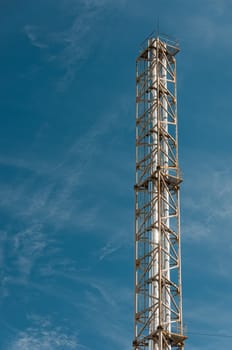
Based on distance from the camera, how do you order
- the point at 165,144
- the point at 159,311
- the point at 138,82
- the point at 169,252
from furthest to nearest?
the point at 138,82, the point at 165,144, the point at 169,252, the point at 159,311

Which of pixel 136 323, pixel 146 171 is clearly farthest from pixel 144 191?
pixel 136 323

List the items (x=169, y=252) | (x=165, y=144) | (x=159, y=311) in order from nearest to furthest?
(x=159, y=311)
(x=169, y=252)
(x=165, y=144)

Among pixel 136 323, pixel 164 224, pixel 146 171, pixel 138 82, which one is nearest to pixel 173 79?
pixel 138 82

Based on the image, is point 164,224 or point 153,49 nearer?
point 164,224

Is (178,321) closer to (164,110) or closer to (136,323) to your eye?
(136,323)

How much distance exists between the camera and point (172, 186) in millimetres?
95438

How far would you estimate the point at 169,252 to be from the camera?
9144 cm

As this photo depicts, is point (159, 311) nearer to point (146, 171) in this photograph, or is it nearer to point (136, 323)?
point (136, 323)

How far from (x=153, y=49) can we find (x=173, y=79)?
165 inches

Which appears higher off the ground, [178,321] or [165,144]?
[165,144]

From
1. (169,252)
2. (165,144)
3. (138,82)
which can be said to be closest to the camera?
(169,252)

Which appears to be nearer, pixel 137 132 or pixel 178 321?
pixel 178 321

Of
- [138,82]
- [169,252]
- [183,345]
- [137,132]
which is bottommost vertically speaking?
[183,345]

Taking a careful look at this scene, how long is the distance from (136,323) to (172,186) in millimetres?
15571
